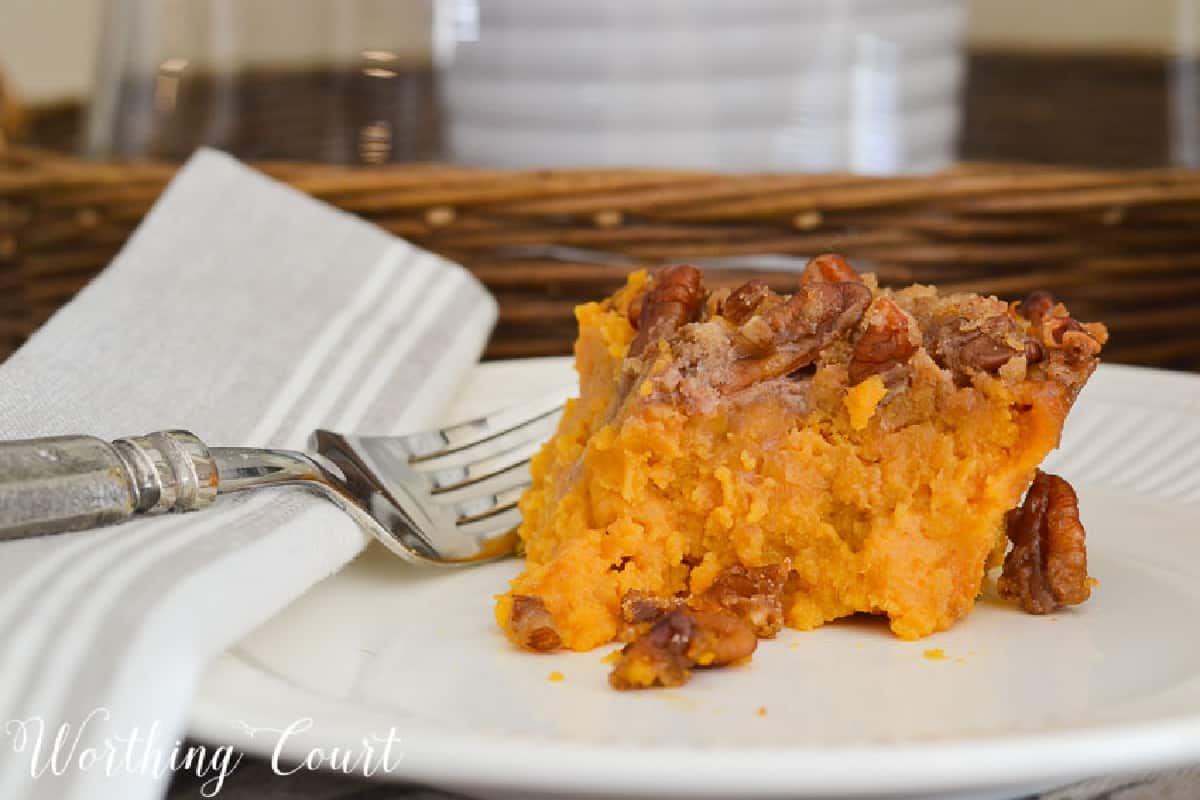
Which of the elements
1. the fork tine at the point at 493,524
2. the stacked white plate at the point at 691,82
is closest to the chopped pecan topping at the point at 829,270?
the fork tine at the point at 493,524

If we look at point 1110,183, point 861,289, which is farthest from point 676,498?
point 1110,183

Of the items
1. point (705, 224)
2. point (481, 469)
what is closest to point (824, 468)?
point (481, 469)

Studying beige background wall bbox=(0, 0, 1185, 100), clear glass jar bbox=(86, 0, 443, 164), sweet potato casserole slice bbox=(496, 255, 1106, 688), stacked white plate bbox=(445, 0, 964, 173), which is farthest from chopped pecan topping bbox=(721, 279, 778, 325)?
beige background wall bbox=(0, 0, 1185, 100)

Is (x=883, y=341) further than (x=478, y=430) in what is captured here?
No

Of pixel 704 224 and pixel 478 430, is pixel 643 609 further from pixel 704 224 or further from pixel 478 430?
pixel 704 224

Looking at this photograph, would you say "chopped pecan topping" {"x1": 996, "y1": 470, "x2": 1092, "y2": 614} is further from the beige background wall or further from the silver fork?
the beige background wall

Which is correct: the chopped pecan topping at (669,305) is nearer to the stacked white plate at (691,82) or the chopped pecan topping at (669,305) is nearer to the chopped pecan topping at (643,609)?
the chopped pecan topping at (643,609)
